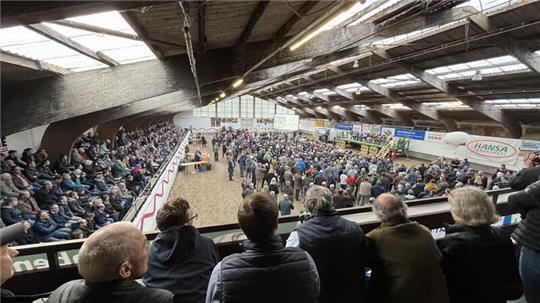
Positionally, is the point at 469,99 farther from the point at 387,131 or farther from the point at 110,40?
the point at 110,40

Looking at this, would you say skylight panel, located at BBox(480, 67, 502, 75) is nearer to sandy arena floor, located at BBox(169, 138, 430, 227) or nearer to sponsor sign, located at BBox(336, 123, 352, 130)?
sandy arena floor, located at BBox(169, 138, 430, 227)

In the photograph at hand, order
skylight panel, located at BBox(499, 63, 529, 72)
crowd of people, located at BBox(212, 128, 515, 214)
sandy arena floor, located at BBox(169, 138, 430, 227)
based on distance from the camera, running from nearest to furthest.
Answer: crowd of people, located at BBox(212, 128, 515, 214), sandy arena floor, located at BBox(169, 138, 430, 227), skylight panel, located at BBox(499, 63, 529, 72)


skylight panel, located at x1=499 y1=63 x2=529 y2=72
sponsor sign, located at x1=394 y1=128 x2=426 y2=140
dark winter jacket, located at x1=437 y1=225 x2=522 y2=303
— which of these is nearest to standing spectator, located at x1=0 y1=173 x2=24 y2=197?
dark winter jacket, located at x1=437 y1=225 x2=522 y2=303

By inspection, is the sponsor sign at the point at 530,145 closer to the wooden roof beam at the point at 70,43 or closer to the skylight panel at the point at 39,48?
the wooden roof beam at the point at 70,43

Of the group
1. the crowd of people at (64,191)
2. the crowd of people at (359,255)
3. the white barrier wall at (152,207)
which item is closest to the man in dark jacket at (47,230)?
the crowd of people at (64,191)

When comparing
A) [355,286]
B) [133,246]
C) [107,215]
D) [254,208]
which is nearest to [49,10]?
[133,246]

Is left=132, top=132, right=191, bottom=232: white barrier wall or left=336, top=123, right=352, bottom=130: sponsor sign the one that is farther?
left=336, top=123, right=352, bottom=130: sponsor sign

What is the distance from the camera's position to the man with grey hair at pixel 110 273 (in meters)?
0.97

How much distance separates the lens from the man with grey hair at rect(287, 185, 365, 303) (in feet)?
5.16

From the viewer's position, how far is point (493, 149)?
1418cm

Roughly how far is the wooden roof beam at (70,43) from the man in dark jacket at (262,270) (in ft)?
9.54

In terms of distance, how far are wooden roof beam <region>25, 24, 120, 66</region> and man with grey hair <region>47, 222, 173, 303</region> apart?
2676mm

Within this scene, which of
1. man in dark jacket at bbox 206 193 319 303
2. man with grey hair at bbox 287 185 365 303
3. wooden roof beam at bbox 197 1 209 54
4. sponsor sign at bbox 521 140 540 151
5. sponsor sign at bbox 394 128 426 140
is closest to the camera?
man in dark jacket at bbox 206 193 319 303

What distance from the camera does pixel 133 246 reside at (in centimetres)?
108
